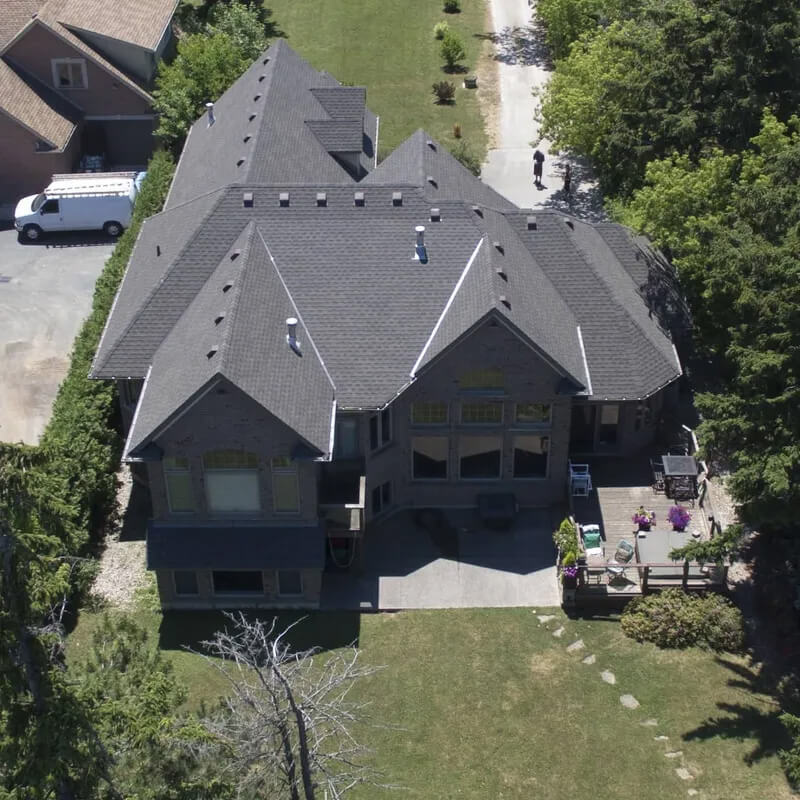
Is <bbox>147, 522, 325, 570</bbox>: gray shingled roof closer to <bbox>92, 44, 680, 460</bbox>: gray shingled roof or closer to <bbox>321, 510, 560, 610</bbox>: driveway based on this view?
<bbox>321, 510, 560, 610</bbox>: driveway

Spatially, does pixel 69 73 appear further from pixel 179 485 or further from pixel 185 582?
pixel 185 582

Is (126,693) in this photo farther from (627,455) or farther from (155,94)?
(155,94)

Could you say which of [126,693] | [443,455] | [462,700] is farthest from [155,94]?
[126,693]

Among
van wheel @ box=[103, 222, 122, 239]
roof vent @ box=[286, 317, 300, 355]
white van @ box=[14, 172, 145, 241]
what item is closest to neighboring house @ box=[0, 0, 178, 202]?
white van @ box=[14, 172, 145, 241]

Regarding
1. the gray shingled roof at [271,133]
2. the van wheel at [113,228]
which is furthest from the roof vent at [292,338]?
the van wheel at [113,228]

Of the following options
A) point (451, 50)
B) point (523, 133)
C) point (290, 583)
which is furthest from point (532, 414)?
point (451, 50)

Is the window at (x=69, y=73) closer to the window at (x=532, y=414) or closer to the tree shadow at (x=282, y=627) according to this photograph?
the window at (x=532, y=414)
